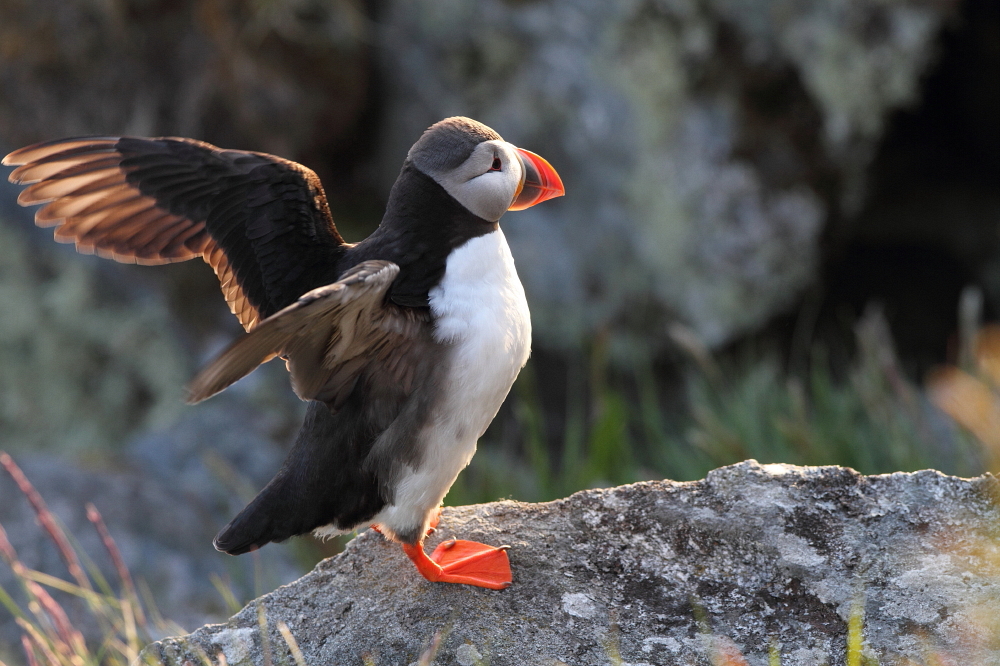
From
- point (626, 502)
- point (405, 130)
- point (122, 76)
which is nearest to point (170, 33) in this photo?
point (122, 76)

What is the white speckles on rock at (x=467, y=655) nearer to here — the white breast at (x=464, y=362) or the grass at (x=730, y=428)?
the white breast at (x=464, y=362)

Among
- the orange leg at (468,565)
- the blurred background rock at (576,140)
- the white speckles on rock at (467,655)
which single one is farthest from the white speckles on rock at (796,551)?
the blurred background rock at (576,140)

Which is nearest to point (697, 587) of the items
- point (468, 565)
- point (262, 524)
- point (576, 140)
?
point (468, 565)

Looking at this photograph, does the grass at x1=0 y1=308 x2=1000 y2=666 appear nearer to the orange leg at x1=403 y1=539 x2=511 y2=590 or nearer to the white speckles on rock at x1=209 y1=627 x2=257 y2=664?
the white speckles on rock at x1=209 y1=627 x2=257 y2=664

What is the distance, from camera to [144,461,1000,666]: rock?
214cm

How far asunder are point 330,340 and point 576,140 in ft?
9.57

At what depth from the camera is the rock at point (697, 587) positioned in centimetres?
214

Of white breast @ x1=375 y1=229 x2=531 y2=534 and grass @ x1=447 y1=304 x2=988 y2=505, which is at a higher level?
white breast @ x1=375 y1=229 x2=531 y2=534

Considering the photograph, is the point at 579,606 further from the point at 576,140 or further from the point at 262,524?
the point at 576,140

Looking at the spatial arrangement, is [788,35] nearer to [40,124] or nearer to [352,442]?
[352,442]

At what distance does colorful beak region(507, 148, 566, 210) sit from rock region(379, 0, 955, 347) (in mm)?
2254

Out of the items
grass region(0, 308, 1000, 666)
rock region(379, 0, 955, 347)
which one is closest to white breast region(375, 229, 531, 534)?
grass region(0, 308, 1000, 666)

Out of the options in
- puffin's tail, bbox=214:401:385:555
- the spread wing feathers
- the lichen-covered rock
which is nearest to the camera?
the spread wing feathers

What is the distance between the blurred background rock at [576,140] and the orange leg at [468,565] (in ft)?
6.80
